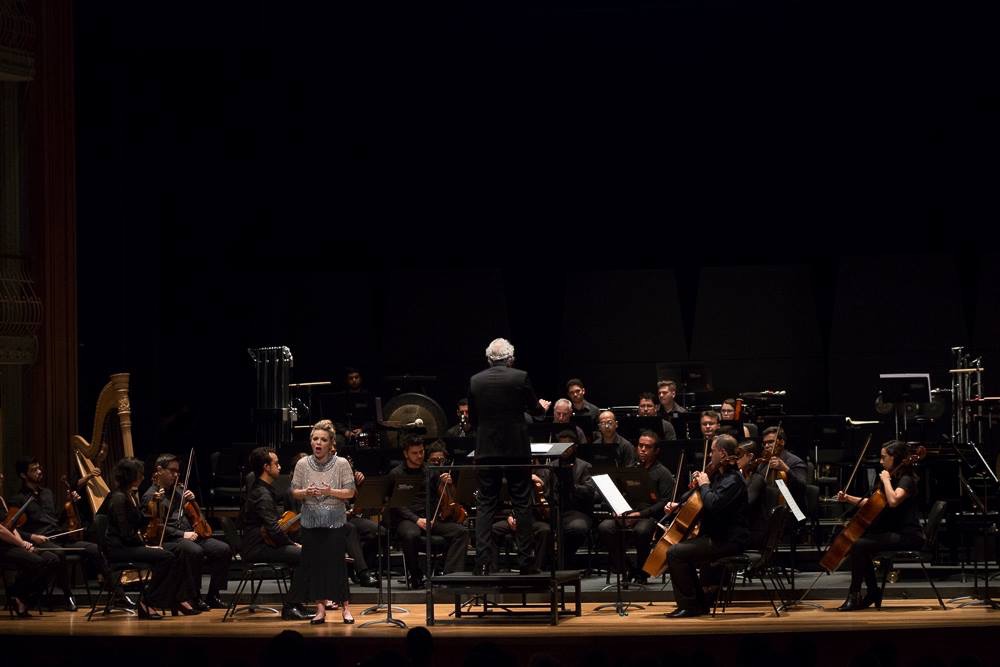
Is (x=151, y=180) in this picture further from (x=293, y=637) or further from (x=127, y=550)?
(x=293, y=637)

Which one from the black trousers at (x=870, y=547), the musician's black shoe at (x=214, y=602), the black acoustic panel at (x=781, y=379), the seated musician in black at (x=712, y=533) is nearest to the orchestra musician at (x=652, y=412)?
the seated musician in black at (x=712, y=533)

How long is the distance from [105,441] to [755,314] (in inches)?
331

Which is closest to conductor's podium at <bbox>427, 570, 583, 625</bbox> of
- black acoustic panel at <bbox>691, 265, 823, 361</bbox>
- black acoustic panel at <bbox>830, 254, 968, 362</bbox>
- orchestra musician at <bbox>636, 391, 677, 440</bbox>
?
orchestra musician at <bbox>636, 391, 677, 440</bbox>

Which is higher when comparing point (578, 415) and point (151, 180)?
point (151, 180)

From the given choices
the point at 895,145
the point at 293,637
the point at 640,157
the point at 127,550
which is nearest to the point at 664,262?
the point at 640,157

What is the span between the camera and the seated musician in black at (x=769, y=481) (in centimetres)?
1049

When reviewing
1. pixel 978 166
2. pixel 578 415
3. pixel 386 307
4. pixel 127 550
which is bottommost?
pixel 127 550

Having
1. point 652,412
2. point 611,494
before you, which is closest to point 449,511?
point 611,494

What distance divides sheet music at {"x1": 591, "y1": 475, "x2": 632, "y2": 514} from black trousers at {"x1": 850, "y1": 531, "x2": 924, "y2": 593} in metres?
1.73

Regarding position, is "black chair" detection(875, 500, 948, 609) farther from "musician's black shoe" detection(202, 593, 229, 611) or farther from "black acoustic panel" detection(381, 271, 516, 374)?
"black acoustic panel" detection(381, 271, 516, 374)

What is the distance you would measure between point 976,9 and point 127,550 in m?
10.7

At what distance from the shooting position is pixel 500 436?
941 cm

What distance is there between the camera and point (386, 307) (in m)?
17.6

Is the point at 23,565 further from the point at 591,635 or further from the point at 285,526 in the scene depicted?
the point at 591,635
